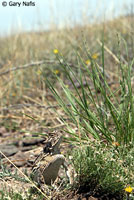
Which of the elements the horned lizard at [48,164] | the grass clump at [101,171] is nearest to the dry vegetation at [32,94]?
the horned lizard at [48,164]

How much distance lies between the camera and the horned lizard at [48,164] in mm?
1745

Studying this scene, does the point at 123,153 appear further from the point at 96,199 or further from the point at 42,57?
the point at 42,57

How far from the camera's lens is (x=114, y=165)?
71.3 inches

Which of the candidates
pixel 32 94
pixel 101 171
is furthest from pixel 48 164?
pixel 32 94

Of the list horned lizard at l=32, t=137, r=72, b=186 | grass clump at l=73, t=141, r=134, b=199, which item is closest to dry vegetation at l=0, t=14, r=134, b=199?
horned lizard at l=32, t=137, r=72, b=186

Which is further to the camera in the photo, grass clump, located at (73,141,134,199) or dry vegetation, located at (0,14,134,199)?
dry vegetation, located at (0,14,134,199)

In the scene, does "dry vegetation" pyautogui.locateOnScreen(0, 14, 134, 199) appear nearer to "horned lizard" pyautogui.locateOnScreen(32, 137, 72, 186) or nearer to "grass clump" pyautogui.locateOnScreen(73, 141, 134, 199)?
"horned lizard" pyautogui.locateOnScreen(32, 137, 72, 186)

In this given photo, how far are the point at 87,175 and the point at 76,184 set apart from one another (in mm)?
94

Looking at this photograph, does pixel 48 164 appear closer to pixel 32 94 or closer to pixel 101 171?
pixel 101 171

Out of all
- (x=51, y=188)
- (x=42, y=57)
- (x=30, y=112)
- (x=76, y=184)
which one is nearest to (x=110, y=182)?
(x=76, y=184)

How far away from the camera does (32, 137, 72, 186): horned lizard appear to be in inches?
68.7

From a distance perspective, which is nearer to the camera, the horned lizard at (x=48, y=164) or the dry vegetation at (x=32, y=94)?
the horned lizard at (x=48, y=164)

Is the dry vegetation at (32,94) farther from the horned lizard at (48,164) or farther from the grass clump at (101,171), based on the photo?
the grass clump at (101,171)

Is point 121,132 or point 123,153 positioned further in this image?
point 121,132
